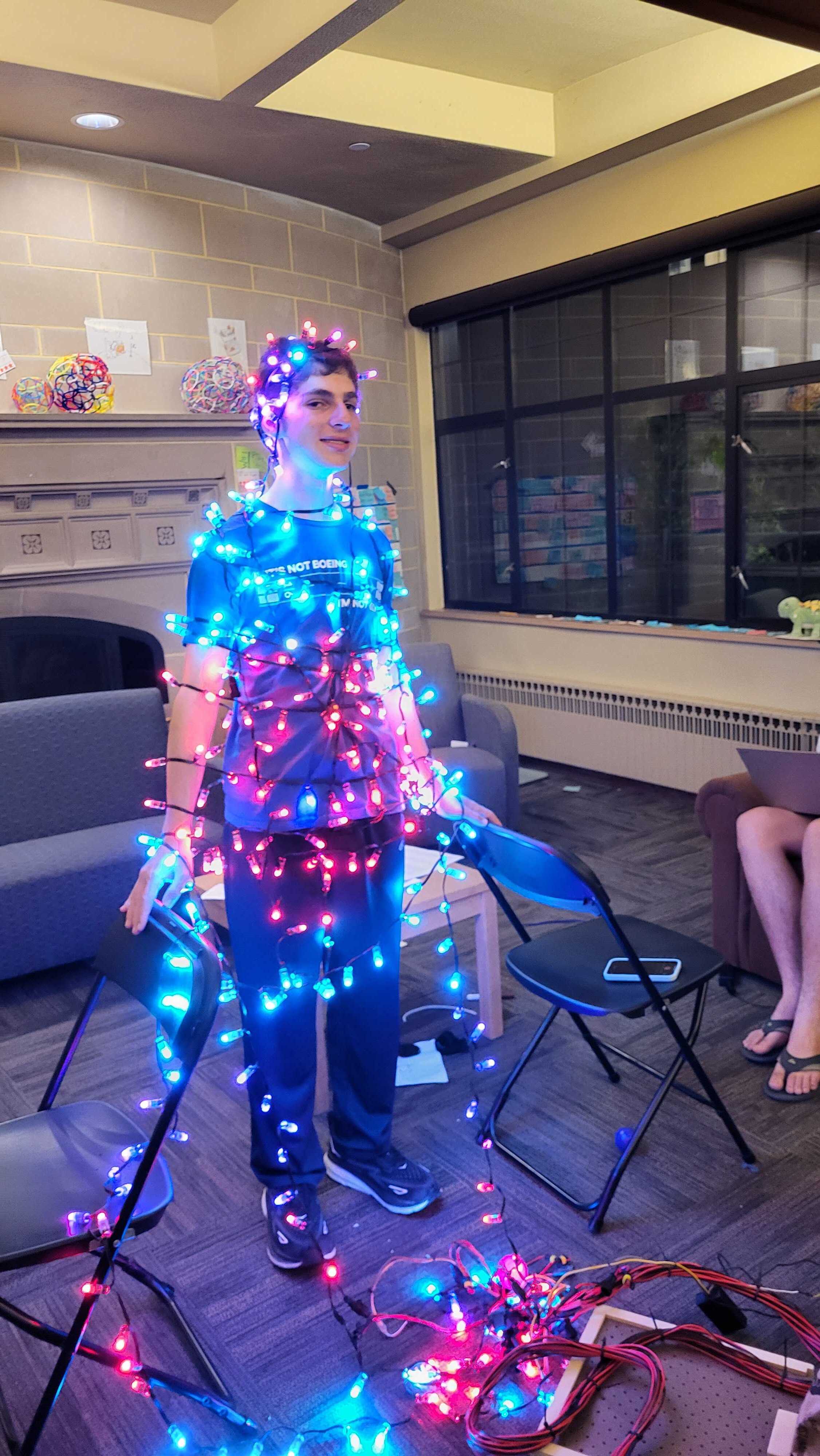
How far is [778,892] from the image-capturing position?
2.55 metres

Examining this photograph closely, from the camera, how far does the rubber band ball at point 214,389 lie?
15.9 ft

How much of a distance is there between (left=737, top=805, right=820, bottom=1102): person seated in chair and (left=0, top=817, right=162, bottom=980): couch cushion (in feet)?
5.79

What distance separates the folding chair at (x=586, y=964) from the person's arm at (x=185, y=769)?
22.7 inches

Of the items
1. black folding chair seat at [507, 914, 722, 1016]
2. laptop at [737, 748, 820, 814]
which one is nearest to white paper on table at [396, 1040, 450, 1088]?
black folding chair seat at [507, 914, 722, 1016]

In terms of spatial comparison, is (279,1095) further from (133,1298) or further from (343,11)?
(343,11)

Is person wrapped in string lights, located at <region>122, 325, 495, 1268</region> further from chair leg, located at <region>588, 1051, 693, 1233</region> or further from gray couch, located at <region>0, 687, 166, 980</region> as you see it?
gray couch, located at <region>0, 687, 166, 980</region>

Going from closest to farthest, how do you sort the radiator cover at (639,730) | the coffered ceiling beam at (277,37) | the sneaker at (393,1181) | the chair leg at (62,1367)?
the chair leg at (62,1367) → the sneaker at (393,1181) → the coffered ceiling beam at (277,37) → the radiator cover at (639,730)

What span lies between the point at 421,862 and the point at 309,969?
3.62 ft

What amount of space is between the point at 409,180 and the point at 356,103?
853 millimetres

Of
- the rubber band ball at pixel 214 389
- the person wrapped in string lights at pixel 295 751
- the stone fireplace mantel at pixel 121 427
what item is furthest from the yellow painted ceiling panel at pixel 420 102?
the person wrapped in string lights at pixel 295 751

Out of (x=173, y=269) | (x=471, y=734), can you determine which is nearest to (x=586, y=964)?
(x=471, y=734)

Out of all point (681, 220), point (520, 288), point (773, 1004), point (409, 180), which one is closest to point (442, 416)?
point (520, 288)

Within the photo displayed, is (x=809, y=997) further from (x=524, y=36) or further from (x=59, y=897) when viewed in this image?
(x=524, y=36)

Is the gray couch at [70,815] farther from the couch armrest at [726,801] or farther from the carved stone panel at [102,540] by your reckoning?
the couch armrest at [726,801]
